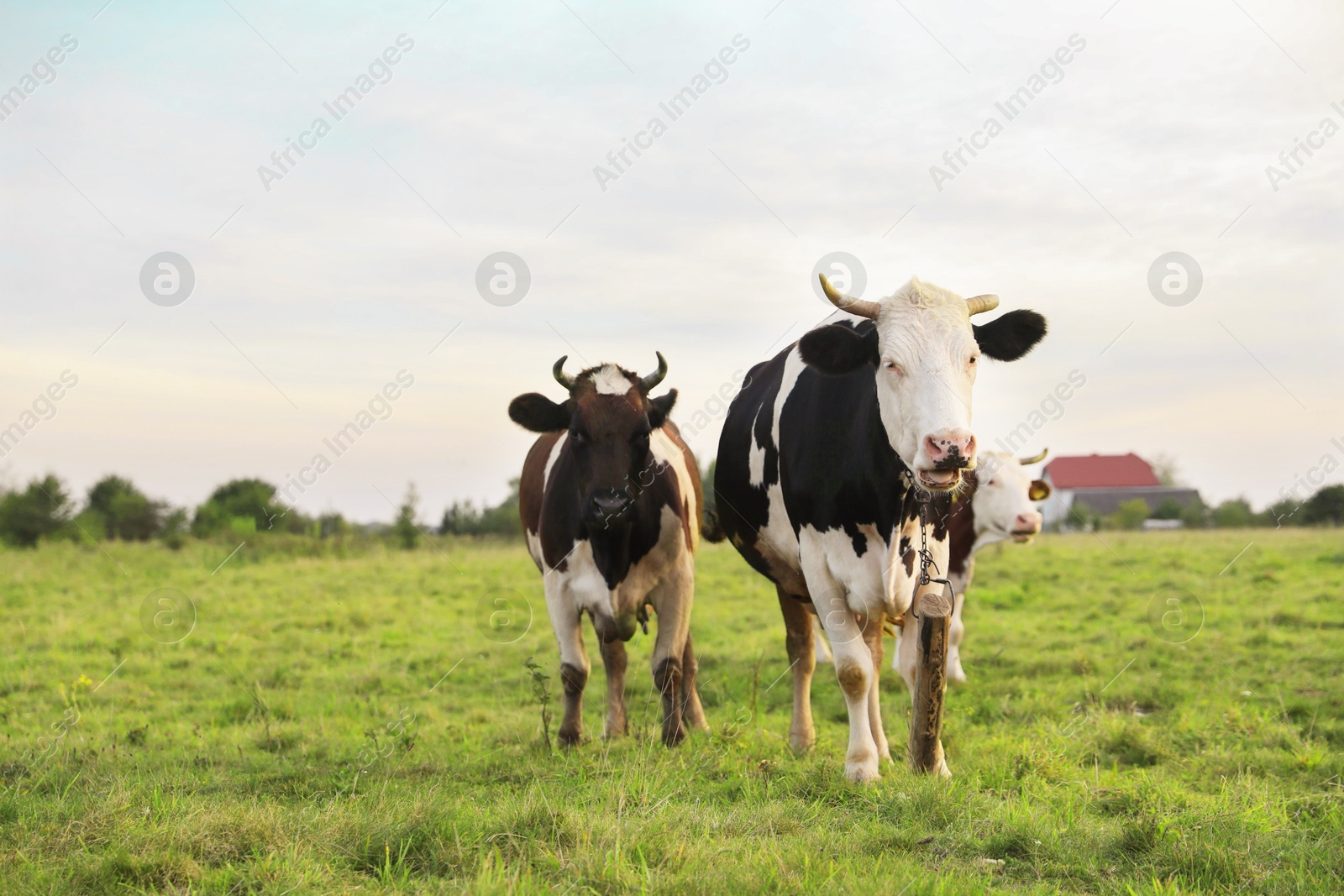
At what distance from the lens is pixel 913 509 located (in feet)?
18.8

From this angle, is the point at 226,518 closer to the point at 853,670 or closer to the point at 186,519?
the point at 186,519

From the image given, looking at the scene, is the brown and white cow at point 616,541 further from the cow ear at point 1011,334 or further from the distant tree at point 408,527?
the distant tree at point 408,527

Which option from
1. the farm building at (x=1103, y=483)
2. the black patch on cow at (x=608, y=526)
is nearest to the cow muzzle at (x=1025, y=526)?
the black patch on cow at (x=608, y=526)

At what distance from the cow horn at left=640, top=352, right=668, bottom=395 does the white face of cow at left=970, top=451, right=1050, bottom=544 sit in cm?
610

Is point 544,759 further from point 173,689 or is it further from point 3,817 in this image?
point 173,689

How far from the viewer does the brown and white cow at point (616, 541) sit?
6.83 meters

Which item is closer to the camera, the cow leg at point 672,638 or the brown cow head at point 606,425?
the brown cow head at point 606,425

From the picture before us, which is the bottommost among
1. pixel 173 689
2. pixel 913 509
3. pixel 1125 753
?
pixel 173 689

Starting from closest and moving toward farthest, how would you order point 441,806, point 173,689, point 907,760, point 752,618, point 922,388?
point 441,806 < point 922,388 < point 907,760 < point 173,689 < point 752,618

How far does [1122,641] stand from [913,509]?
6.35m

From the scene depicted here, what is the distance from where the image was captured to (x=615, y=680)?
7258 mm

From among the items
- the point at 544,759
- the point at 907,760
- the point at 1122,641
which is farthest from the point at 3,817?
the point at 1122,641

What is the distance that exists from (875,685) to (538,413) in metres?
2.80

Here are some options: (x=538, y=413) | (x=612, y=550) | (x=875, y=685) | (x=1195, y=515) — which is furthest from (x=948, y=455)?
(x=1195, y=515)
